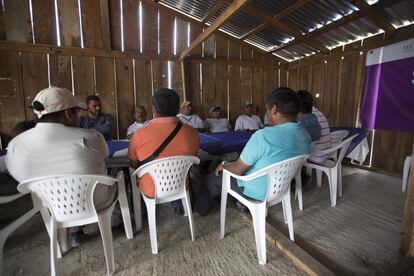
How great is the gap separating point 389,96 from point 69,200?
4.71 meters

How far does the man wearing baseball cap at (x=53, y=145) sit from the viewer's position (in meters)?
1.21

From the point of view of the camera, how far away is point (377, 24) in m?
3.43

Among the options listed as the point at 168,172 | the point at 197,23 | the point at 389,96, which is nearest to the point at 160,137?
the point at 168,172

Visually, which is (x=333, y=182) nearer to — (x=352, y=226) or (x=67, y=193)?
(x=352, y=226)

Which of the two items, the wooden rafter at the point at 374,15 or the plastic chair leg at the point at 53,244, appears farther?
the wooden rafter at the point at 374,15

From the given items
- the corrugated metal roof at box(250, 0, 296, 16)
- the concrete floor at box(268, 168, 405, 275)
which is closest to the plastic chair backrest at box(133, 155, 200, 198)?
the concrete floor at box(268, 168, 405, 275)

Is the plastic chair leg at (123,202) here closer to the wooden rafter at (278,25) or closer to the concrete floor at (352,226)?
the concrete floor at (352,226)

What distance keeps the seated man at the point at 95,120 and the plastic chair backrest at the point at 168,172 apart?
1.92 metres

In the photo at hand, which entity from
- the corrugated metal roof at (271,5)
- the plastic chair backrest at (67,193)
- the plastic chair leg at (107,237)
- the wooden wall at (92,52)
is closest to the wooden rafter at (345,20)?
the corrugated metal roof at (271,5)

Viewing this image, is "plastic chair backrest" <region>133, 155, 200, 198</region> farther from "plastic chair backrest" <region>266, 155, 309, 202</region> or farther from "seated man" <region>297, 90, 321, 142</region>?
"seated man" <region>297, 90, 321, 142</region>

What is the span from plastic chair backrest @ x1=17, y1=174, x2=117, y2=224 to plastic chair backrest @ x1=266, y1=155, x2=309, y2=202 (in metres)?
1.07

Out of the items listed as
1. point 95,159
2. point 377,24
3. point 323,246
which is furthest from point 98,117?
point 377,24

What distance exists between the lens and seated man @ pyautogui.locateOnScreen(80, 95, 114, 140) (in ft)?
10.4

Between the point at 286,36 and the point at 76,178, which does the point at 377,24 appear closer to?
the point at 286,36
